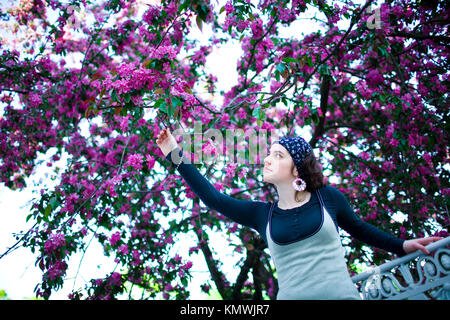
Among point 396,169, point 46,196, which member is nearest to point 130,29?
point 46,196

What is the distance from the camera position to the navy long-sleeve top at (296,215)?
1.76 meters

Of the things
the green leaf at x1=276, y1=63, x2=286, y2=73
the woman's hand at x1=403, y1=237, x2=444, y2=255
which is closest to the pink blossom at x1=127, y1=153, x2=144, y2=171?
the green leaf at x1=276, y1=63, x2=286, y2=73

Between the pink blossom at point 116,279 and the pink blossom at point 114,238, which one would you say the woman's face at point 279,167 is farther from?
the pink blossom at point 116,279

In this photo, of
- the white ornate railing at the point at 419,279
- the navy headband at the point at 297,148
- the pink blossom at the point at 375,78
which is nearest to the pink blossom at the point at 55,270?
the navy headband at the point at 297,148

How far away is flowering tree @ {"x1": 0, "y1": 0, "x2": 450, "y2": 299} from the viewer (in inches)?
134

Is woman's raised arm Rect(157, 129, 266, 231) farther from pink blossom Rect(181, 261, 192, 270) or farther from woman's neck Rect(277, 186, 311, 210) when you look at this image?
pink blossom Rect(181, 261, 192, 270)

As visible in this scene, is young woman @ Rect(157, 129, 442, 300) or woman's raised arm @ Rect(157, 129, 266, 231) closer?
young woman @ Rect(157, 129, 442, 300)

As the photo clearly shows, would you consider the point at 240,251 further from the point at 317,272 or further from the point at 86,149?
the point at 317,272

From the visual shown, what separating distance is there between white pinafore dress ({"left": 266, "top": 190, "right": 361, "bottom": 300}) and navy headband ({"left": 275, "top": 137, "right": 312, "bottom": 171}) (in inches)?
13.3

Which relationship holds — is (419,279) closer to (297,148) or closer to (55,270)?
(297,148)

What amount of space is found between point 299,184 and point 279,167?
15 centimetres

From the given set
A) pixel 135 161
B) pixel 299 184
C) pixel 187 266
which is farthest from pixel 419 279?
pixel 187 266

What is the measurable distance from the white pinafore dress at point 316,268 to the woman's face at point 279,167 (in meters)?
0.30

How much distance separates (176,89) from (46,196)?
208 cm
